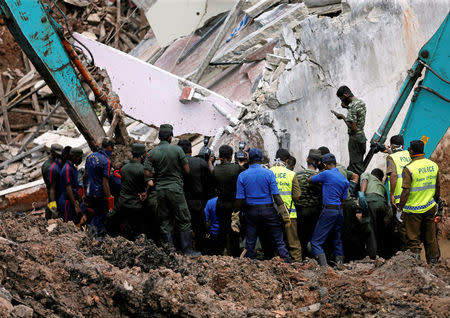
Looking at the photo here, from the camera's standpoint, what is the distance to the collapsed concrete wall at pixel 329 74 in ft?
33.9

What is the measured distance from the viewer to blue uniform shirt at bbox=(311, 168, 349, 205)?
805cm

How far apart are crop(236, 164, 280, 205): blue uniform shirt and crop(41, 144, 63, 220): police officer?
9.24 feet

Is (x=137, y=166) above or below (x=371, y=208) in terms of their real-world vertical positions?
above

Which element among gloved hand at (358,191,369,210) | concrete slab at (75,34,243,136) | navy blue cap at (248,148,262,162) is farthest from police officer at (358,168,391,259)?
concrete slab at (75,34,243,136)

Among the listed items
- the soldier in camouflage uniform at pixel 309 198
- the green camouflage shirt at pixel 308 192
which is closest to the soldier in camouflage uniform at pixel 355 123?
the soldier in camouflage uniform at pixel 309 198

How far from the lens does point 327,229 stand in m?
8.19

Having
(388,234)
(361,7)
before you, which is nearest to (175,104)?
(361,7)

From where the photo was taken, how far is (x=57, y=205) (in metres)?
9.53

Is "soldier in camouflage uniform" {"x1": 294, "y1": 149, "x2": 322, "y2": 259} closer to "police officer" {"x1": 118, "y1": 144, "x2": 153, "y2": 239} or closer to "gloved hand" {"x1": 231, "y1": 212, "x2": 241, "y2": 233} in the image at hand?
"gloved hand" {"x1": 231, "y1": 212, "x2": 241, "y2": 233}

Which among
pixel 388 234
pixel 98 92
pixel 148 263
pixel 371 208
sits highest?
pixel 98 92

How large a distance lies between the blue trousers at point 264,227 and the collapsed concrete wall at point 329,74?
2.23 m

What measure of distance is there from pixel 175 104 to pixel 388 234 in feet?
13.7

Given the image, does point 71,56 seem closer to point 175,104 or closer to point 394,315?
point 175,104

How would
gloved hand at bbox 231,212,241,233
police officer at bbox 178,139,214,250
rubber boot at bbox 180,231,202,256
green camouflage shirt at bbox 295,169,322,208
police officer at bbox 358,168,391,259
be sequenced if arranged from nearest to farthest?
rubber boot at bbox 180,231,202,256 → green camouflage shirt at bbox 295,169,322,208 → police officer at bbox 358,168,391,259 → police officer at bbox 178,139,214,250 → gloved hand at bbox 231,212,241,233
